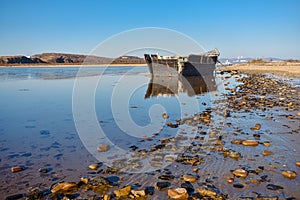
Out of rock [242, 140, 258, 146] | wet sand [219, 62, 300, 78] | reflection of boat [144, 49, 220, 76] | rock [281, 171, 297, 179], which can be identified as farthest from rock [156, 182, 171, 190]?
wet sand [219, 62, 300, 78]

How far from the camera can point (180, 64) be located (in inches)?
1113

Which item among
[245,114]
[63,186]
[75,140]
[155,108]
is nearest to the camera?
[63,186]

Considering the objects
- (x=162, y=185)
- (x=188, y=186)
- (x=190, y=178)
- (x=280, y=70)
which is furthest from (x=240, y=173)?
(x=280, y=70)

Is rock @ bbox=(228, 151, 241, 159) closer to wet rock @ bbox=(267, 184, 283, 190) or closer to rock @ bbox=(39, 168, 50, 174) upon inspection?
wet rock @ bbox=(267, 184, 283, 190)

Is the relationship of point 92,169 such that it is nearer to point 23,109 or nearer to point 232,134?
point 232,134

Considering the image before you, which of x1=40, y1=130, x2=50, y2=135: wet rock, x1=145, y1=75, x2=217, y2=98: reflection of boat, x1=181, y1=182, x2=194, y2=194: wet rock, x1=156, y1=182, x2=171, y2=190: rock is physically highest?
x1=145, y1=75, x2=217, y2=98: reflection of boat

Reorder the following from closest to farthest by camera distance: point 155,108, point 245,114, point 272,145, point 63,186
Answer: point 63,186 → point 272,145 → point 245,114 → point 155,108

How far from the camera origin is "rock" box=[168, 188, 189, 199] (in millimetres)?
3520

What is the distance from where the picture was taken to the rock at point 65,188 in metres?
3.76

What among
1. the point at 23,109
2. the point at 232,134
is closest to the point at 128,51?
the point at 23,109

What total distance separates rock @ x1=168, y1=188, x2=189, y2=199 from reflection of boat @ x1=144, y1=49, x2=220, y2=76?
978 inches

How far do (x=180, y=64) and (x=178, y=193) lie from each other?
2562 centimetres

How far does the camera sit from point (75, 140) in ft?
21.6

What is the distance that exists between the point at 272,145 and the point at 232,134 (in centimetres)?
118
